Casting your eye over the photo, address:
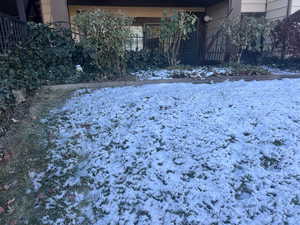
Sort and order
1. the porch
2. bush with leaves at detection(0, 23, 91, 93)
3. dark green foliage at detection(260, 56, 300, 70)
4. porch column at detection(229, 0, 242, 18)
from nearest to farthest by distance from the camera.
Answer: bush with leaves at detection(0, 23, 91, 93) < dark green foliage at detection(260, 56, 300, 70) < porch column at detection(229, 0, 242, 18) < the porch

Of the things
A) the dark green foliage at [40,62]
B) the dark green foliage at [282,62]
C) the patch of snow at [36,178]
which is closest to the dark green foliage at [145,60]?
the dark green foliage at [40,62]

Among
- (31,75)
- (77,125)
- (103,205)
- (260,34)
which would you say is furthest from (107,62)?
(260,34)

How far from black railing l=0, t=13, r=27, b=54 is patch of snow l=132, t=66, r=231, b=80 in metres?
2.31

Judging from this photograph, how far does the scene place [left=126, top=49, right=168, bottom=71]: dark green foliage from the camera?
5.24 metres

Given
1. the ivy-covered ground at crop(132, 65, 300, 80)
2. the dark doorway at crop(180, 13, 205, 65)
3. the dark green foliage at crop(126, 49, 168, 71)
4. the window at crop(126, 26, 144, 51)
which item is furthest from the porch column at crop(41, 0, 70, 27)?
the dark doorway at crop(180, 13, 205, 65)

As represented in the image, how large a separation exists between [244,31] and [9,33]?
4.84m

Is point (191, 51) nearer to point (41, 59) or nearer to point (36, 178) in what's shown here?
point (41, 59)

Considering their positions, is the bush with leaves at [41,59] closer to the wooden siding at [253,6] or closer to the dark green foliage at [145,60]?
the dark green foliage at [145,60]

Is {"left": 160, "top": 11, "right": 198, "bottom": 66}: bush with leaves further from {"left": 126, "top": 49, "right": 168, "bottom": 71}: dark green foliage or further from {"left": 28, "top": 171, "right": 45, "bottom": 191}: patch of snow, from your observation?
{"left": 28, "top": 171, "right": 45, "bottom": 191}: patch of snow

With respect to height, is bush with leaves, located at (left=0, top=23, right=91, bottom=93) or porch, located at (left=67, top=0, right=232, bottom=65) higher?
porch, located at (left=67, top=0, right=232, bottom=65)

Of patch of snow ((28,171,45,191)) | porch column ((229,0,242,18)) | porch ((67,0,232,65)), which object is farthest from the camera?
porch ((67,0,232,65))

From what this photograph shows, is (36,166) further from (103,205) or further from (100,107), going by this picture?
(100,107)

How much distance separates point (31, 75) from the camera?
12.6 feet

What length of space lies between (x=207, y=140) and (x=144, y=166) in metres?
0.75
